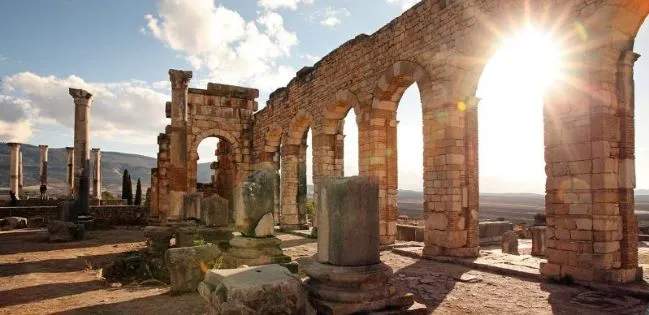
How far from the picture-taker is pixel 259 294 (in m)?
3.61

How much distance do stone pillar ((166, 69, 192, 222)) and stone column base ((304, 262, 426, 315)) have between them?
25.2 ft

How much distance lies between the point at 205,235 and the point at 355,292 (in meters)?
5.67

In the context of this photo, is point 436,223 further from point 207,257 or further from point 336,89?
point 336,89

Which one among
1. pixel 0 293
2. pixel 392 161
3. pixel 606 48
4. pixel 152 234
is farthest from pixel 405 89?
pixel 0 293

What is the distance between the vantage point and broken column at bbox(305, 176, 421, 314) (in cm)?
392

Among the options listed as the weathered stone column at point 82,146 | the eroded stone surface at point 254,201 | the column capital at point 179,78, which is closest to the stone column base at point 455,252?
the eroded stone surface at point 254,201

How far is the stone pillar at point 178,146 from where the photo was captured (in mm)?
11555

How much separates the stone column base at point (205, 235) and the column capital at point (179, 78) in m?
5.43

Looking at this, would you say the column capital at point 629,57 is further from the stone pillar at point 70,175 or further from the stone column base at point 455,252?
the stone pillar at point 70,175

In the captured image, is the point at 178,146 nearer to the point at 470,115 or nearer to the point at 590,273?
the point at 470,115

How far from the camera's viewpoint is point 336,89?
12891 millimetres

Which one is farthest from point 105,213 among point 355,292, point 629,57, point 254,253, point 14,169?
point 629,57

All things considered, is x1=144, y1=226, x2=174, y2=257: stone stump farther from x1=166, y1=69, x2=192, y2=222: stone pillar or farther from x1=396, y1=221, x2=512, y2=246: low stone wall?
x1=396, y1=221, x2=512, y2=246: low stone wall

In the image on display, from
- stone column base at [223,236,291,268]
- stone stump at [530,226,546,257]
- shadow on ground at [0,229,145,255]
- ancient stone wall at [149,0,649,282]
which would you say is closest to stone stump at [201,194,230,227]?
stone column base at [223,236,291,268]
